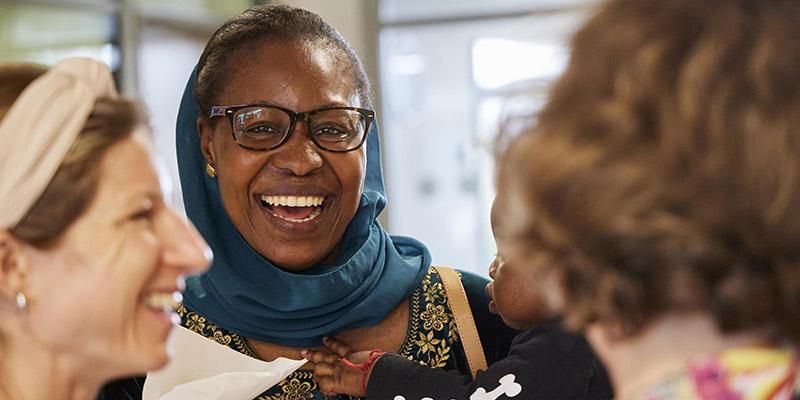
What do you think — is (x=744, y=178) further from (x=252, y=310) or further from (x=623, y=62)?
(x=252, y=310)

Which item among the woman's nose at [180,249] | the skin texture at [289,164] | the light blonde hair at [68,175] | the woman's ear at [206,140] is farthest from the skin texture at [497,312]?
the light blonde hair at [68,175]

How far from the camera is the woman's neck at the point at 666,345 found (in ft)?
4.54

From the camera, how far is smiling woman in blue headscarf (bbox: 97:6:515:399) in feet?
9.63

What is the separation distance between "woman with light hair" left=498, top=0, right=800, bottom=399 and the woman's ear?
5.89ft

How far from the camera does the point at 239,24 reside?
310 cm

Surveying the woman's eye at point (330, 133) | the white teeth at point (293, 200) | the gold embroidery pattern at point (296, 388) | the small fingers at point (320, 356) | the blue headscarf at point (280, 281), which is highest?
the woman's eye at point (330, 133)

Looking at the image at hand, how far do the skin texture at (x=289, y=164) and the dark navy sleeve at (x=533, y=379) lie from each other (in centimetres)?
49

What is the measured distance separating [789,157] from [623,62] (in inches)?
8.5

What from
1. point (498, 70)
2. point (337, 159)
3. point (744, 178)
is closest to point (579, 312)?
point (744, 178)

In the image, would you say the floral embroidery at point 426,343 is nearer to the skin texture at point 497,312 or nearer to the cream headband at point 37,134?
the skin texture at point 497,312

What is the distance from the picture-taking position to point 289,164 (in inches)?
115

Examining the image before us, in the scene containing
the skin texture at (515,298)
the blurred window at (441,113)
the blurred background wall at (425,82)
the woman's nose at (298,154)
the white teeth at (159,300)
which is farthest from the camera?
the blurred window at (441,113)

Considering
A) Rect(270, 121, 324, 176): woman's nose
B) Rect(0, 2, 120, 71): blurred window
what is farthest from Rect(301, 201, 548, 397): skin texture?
Rect(0, 2, 120, 71): blurred window

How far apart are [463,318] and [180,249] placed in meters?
1.38
